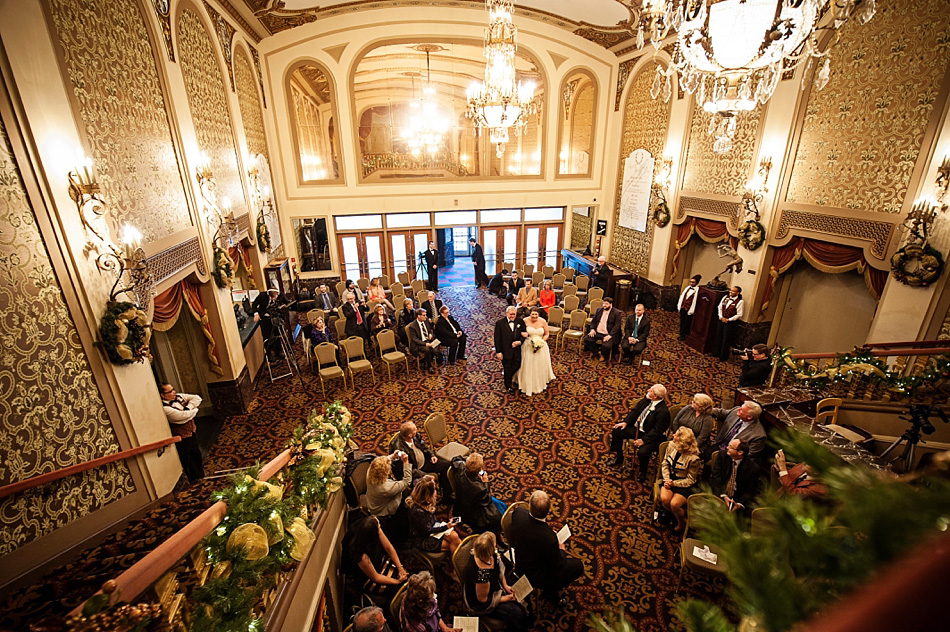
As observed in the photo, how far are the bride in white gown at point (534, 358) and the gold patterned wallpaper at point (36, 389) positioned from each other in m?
5.56

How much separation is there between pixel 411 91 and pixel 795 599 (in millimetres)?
17802

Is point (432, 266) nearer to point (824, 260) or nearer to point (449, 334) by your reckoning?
point (449, 334)

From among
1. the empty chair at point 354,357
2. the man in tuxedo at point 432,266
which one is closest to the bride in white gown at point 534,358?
the empty chair at point 354,357

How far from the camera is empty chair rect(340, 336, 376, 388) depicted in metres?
7.96

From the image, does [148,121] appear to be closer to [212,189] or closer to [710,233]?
[212,189]

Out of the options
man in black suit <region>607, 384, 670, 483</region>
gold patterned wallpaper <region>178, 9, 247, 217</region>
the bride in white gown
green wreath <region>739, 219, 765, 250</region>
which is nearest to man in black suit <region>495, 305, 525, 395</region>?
the bride in white gown

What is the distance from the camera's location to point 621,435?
579cm

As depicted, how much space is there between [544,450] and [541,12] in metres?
11.6

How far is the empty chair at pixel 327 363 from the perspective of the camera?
7707 mm

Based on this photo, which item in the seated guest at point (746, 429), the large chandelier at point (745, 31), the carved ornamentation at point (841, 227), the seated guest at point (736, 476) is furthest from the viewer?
the carved ornamentation at point (841, 227)

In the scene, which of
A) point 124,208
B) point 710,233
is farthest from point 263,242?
point 710,233

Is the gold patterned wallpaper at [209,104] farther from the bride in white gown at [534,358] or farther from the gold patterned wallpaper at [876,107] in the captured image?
the gold patterned wallpaper at [876,107]

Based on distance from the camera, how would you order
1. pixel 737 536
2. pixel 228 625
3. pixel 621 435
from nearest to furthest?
pixel 737 536, pixel 228 625, pixel 621 435

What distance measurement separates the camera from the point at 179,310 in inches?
227
